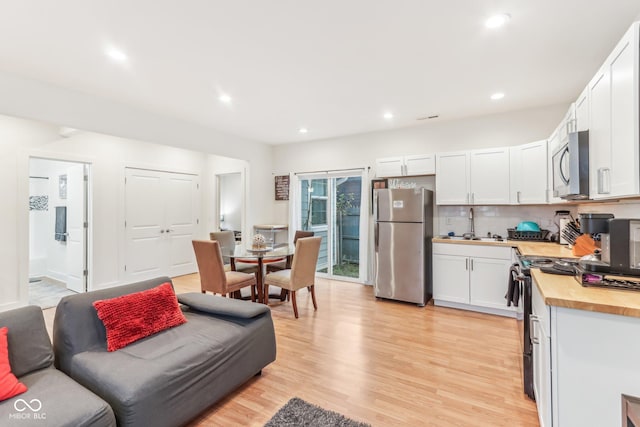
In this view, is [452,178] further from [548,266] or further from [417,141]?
[548,266]

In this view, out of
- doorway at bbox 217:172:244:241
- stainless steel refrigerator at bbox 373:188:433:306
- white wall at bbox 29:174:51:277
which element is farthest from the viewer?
Result: doorway at bbox 217:172:244:241

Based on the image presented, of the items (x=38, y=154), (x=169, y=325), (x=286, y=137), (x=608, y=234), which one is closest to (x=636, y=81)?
(x=608, y=234)

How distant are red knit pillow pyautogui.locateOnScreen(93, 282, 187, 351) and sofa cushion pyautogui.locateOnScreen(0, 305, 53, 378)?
0.28 metres

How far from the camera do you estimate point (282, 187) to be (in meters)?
5.99

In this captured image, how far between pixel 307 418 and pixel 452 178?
339cm

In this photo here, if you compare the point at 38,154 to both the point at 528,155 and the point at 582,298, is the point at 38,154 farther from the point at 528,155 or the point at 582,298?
the point at 528,155

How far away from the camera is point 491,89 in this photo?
324cm

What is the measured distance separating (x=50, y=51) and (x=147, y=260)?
3.71m

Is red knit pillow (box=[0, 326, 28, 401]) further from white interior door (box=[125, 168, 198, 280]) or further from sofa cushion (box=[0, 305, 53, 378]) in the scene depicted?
white interior door (box=[125, 168, 198, 280])

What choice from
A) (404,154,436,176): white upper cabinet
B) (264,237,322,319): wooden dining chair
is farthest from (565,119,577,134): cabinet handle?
(264,237,322,319): wooden dining chair

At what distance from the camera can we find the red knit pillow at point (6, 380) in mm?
1361

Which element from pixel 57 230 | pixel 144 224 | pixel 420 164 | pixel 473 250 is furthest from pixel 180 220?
pixel 473 250

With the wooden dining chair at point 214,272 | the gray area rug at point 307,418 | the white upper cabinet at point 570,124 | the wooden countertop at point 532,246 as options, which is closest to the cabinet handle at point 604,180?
the white upper cabinet at point 570,124

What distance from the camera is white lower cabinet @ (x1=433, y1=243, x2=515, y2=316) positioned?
3.55 meters
